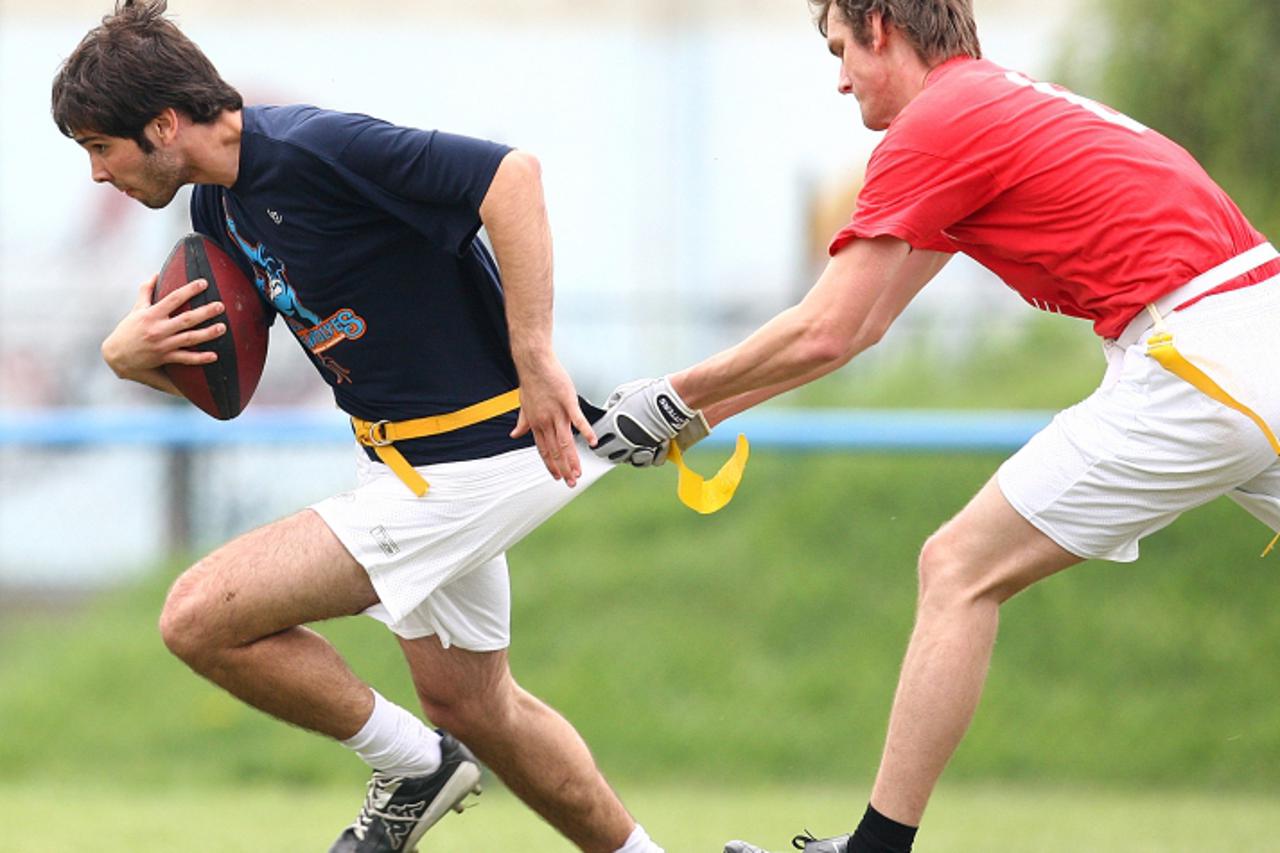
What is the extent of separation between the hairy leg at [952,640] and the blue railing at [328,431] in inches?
158

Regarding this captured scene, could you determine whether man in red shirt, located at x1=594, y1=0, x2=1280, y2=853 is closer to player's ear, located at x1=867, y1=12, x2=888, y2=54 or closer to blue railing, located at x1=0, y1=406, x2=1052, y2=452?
player's ear, located at x1=867, y1=12, x2=888, y2=54

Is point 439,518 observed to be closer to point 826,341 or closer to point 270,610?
point 270,610

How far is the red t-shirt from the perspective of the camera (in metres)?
4.37

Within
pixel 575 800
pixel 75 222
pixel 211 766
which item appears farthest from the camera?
pixel 75 222

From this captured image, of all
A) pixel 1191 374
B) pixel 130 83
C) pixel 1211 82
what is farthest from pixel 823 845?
pixel 1211 82

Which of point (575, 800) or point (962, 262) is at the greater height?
A: point (575, 800)

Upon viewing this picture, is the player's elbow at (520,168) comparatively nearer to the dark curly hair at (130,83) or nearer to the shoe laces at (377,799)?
the dark curly hair at (130,83)

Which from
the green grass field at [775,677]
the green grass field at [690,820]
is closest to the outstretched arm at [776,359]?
the green grass field at [690,820]

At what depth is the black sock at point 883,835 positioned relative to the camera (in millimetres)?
4375

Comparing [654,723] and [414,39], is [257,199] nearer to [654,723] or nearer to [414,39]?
[654,723]

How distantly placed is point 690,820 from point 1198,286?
334cm

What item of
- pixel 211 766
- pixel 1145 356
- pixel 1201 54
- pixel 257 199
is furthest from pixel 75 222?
pixel 1145 356

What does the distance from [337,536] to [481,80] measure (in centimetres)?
1342

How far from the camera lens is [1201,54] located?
28.5ft
